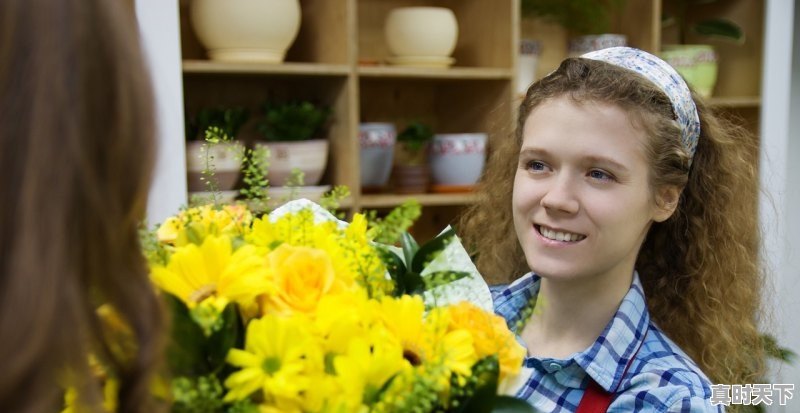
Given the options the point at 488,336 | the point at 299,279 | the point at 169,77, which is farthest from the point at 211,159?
Answer: the point at 169,77

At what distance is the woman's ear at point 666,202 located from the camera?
1114 mm

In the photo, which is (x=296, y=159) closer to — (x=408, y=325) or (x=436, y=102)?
(x=436, y=102)

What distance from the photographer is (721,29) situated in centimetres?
254

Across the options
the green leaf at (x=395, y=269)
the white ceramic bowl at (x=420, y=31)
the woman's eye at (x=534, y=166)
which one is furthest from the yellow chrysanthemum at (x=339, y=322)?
the white ceramic bowl at (x=420, y=31)

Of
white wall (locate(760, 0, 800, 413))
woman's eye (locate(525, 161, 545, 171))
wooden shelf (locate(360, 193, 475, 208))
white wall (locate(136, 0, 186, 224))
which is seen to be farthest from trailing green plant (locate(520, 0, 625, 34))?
woman's eye (locate(525, 161, 545, 171))

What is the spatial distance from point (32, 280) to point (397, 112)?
6.70 feet

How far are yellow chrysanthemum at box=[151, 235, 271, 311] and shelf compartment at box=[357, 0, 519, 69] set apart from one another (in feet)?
5.53

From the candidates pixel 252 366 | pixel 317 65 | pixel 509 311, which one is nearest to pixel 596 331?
pixel 509 311

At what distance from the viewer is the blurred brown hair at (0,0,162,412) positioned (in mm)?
344

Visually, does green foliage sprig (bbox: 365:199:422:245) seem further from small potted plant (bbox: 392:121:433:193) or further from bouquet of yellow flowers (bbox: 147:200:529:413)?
small potted plant (bbox: 392:121:433:193)

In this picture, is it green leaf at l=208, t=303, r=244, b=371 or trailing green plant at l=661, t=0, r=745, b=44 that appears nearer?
green leaf at l=208, t=303, r=244, b=371

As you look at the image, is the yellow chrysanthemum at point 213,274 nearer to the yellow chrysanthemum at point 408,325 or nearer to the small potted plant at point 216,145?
the yellow chrysanthemum at point 408,325

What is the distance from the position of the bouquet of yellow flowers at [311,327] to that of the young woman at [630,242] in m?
0.45

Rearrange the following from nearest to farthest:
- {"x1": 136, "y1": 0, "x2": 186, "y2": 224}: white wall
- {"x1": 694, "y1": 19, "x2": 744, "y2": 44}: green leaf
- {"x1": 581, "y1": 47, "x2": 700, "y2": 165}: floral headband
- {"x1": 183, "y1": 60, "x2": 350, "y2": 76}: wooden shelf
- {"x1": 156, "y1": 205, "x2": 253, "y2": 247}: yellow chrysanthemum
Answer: {"x1": 156, "y1": 205, "x2": 253, "y2": 247}: yellow chrysanthemum → {"x1": 581, "y1": 47, "x2": 700, "y2": 165}: floral headband → {"x1": 136, "y1": 0, "x2": 186, "y2": 224}: white wall → {"x1": 183, "y1": 60, "x2": 350, "y2": 76}: wooden shelf → {"x1": 694, "y1": 19, "x2": 744, "y2": 44}: green leaf
